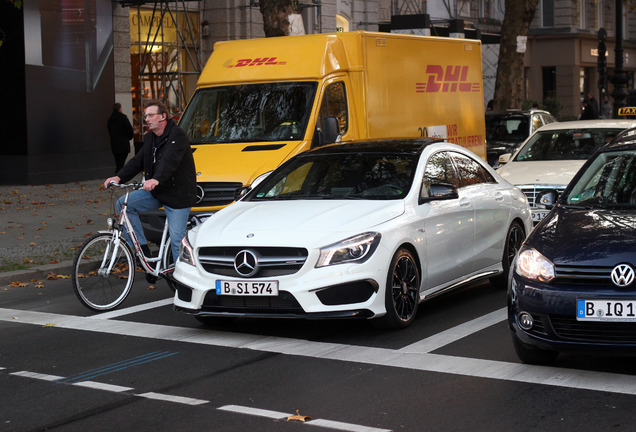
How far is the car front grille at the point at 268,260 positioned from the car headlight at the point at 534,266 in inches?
67.4

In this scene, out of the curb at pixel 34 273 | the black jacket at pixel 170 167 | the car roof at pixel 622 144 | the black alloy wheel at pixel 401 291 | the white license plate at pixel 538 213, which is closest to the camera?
the black alloy wheel at pixel 401 291

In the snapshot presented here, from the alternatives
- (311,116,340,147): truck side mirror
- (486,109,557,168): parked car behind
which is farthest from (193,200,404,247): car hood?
(486,109,557,168): parked car behind

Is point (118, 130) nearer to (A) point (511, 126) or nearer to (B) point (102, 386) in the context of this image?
(A) point (511, 126)

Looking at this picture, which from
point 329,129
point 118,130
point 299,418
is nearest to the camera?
point 299,418

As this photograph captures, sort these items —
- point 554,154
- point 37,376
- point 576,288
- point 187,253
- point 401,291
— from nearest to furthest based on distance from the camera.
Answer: point 576,288
point 37,376
point 401,291
point 187,253
point 554,154

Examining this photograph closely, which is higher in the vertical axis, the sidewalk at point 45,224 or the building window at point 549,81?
the building window at point 549,81

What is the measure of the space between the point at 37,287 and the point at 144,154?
2519mm

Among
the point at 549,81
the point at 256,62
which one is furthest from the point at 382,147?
the point at 549,81

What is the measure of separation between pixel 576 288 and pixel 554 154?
8737mm

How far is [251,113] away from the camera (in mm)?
13375

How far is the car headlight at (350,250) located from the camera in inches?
309

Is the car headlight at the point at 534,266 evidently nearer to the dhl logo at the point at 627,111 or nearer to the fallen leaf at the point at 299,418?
the fallen leaf at the point at 299,418

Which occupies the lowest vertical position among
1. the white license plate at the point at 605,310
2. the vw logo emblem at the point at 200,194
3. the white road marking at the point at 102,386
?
the white road marking at the point at 102,386

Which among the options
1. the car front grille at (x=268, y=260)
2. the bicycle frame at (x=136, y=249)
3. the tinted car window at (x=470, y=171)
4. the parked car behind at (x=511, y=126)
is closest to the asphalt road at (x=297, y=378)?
the car front grille at (x=268, y=260)
